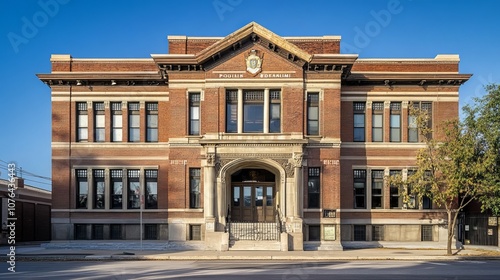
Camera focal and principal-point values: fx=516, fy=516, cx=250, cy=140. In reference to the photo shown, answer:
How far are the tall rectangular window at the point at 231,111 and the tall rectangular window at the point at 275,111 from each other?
2.14m

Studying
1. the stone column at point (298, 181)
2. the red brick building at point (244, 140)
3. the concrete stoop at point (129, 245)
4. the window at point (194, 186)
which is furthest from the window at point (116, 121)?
the stone column at point (298, 181)

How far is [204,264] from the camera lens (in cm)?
2280

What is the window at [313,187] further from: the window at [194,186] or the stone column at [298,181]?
the window at [194,186]

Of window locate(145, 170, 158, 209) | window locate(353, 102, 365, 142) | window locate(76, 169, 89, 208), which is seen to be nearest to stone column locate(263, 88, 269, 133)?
window locate(353, 102, 365, 142)

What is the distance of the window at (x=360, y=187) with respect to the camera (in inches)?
1310

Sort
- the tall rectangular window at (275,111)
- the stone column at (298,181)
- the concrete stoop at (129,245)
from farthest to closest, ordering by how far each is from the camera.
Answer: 1. the tall rectangular window at (275,111)
2. the concrete stoop at (129,245)
3. the stone column at (298,181)

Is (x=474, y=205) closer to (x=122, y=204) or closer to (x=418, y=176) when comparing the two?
(x=418, y=176)

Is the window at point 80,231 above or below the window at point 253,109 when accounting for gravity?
below

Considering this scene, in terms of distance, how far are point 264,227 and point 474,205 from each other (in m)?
14.7

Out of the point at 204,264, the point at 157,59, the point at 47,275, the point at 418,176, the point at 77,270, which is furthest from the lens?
the point at 157,59

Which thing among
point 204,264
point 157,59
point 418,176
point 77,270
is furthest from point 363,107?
point 77,270

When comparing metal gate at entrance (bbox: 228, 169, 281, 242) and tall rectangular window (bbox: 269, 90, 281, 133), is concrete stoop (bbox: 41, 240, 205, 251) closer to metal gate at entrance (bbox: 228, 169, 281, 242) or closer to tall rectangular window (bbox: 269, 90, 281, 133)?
metal gate at entrance (bbox: 228, 169, 281, 242)

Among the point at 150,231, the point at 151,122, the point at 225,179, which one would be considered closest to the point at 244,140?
the point at 225,179

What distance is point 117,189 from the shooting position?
33844 millimetres
